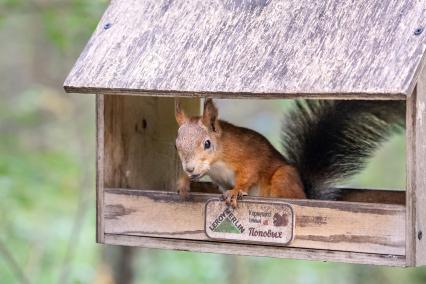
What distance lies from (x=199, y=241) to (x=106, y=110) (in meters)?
0.60

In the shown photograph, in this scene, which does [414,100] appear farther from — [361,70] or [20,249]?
[20,249]

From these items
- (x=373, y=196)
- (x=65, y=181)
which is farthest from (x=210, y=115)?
(x=65, y=181)

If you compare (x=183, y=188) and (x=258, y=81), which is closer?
(x=258, y=81)

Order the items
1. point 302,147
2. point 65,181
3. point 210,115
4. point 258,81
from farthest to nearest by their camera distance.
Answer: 1. point 65,181
2. point 302,147
3. point 210,115
4. point 258,81

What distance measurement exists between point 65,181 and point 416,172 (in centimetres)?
411

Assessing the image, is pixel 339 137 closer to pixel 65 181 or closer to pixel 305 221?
pixel 305 221

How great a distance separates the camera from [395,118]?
3441 mm

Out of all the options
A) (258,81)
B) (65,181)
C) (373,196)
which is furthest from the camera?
(65,181)

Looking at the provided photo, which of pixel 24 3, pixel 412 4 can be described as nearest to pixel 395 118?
pixel 412 4

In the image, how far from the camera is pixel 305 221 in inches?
111

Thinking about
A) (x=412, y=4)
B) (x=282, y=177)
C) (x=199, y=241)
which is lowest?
(x=199, y=241)

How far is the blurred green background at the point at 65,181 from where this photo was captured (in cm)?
463

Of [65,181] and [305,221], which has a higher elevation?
[65,181]

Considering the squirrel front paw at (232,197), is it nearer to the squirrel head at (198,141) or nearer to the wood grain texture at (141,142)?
the squirrel head at (198,141)
